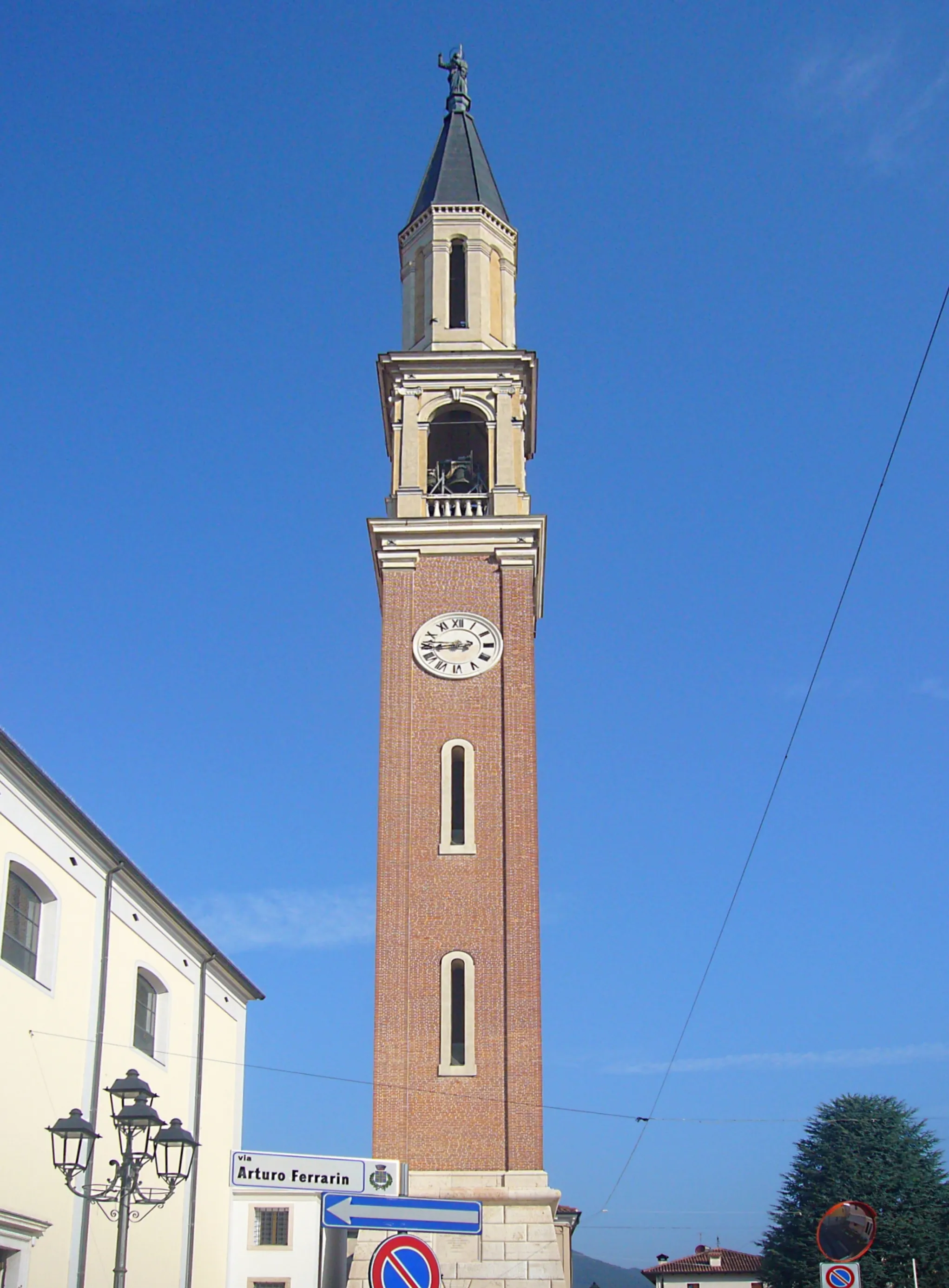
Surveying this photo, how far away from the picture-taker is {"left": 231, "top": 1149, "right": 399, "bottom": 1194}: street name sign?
1221 centimetres

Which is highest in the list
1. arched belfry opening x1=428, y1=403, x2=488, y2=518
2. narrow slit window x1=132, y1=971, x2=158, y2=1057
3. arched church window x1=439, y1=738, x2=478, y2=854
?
arched belfry opening x1=428, y1=403, x2=488, y2=518

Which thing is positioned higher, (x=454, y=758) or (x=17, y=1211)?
(x=454, y=758)

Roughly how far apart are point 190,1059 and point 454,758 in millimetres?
7968

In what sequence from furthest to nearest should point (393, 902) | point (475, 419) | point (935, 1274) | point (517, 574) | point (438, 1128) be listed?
1. point (935, 1274)
2. point (475, 419)
3. point (517, 574)
4. point (393, 902)
5. point (438, 1128)

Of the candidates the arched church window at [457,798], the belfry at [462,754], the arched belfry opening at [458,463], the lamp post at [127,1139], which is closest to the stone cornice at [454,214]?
the belfry at [462,754]

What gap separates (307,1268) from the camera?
3619cm

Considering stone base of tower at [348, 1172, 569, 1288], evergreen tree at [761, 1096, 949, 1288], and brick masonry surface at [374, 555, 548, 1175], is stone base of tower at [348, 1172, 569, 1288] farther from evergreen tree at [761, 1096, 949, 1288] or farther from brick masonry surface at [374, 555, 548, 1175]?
evergreen tree at [761, 1096, 949, 1288]

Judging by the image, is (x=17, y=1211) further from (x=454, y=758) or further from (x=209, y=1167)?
(x=454, y=758)

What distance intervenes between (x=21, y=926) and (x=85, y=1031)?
2.66 m

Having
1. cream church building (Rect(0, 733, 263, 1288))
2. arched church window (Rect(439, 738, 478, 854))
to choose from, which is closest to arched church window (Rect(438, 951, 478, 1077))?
arched church window (Rect(439, 738, 478, 854))

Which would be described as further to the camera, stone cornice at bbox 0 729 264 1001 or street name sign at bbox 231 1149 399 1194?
stone cornice at bbox 0 729 264 1001

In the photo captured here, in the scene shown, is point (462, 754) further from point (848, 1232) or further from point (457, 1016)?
point (848, 1232)

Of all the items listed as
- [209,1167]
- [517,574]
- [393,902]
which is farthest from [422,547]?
[209,1167]

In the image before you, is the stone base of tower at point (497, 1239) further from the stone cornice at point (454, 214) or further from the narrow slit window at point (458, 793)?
the stone cornice at point (454, 214)
